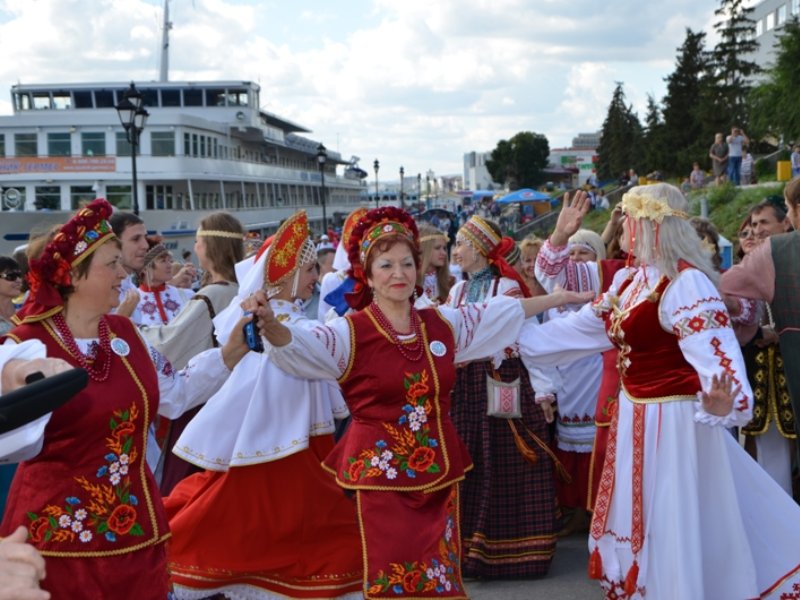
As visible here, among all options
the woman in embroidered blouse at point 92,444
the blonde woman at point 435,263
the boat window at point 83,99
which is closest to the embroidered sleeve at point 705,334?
the woman in embroidered blouse at point 92,444

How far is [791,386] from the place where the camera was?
527cm

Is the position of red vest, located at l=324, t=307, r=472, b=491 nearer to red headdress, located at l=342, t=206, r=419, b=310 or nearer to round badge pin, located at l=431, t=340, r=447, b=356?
round badge pin, located at l=431, t=340, r=447, b=356

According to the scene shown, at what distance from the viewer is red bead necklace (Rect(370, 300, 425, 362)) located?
4309 millimetres

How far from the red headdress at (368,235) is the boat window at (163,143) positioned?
33.6m

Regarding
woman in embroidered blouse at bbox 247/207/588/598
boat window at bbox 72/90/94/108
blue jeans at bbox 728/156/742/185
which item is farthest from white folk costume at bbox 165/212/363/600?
boat window at bbox 72/90/94/108

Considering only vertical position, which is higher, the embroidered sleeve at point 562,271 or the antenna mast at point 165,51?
the antenna mast at point 165,51

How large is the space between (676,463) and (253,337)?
2095mm

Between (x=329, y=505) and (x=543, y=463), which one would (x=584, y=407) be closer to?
(x=543, y=463)

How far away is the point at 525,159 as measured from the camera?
104312 millimetres

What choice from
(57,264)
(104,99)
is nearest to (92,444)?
(57,264)

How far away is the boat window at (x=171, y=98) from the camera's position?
47.2 meters

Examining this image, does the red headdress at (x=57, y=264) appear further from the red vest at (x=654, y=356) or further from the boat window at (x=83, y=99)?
the boat window at (x=83, y=99)

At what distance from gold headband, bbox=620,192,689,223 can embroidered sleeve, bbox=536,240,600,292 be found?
4.07 ft

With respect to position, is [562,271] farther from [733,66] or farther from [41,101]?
[733,66]
